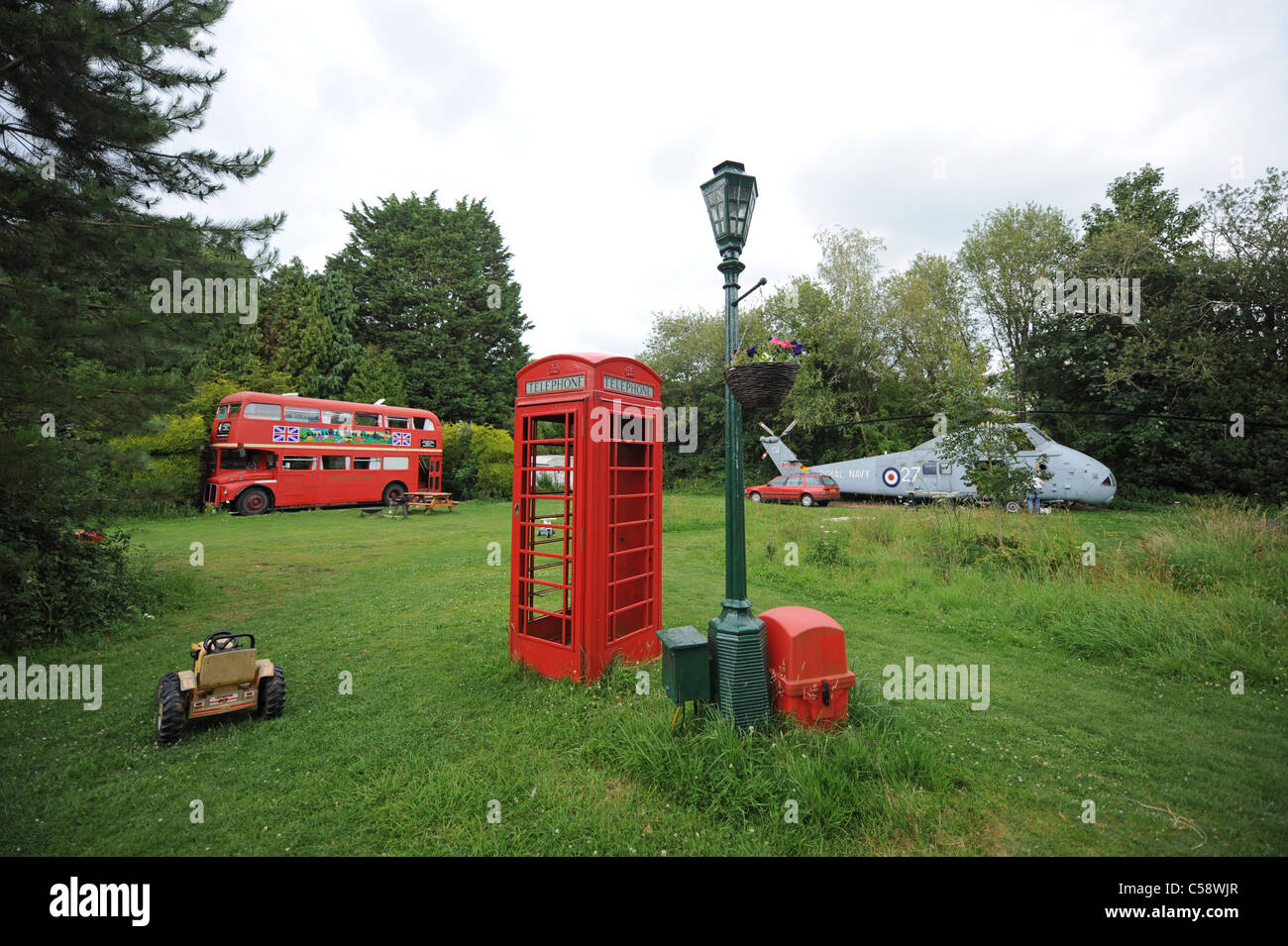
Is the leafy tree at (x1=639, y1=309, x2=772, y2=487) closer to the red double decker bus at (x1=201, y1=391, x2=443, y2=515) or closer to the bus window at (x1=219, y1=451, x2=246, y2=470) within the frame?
the red double decker bus at (x1=201, y1=391, x2=443, y2=515)

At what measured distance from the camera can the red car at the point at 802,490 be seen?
2156 cm

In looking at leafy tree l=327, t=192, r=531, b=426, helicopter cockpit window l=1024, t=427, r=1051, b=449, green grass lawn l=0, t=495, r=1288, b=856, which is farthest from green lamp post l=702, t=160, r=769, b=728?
leafy tree l=327, t=192, r=531, b=426

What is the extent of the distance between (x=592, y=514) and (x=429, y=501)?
1768 cm

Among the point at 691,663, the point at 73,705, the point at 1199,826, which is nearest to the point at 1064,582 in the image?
the point at 1199,826

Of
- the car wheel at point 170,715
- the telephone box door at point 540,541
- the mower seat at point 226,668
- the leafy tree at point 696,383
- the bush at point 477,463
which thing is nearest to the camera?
the car wheel at point 170,715

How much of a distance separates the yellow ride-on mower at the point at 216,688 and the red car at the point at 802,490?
64.2 feet

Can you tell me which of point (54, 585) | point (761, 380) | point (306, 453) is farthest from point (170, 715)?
point (306, 453)

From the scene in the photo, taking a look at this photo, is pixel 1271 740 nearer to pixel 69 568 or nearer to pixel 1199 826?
pixel 1199 826

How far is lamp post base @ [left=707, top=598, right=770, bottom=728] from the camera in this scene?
12.5 ft

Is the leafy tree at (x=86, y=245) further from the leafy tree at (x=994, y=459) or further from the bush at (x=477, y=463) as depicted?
the bush at (x=477, y=463)

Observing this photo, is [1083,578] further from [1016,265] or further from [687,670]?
[1016,265]

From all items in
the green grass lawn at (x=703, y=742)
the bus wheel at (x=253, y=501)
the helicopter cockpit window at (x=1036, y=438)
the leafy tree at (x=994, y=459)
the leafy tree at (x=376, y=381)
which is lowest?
the green grass lawn at (x=703, y=742)

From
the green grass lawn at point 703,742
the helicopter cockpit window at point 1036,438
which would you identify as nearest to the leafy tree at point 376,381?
the green grass lawn at point 703,742

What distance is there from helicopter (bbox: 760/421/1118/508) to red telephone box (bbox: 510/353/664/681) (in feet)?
26.7
